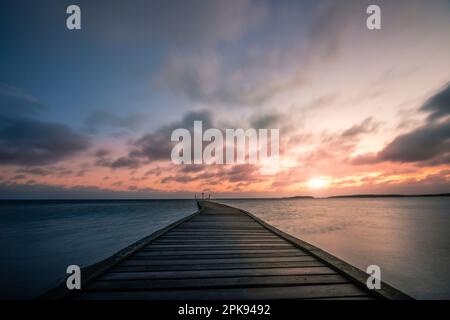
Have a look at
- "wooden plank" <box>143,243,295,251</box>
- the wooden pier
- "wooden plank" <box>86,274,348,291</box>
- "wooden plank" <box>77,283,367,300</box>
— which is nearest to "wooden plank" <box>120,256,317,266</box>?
the wooden pier

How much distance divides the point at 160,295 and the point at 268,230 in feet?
18.4

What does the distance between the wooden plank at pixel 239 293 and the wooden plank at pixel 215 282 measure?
0.29 ft

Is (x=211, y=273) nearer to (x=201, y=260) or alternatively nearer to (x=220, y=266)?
(x=220, y=266)

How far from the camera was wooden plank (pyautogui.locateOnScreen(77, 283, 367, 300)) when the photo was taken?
268 cm

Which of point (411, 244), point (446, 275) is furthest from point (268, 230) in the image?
point (411, 244)

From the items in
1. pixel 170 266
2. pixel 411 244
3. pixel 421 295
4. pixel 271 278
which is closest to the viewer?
pixel 271 278

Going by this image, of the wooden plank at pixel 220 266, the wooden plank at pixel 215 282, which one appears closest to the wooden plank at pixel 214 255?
the wooden plank at pixel 220 266

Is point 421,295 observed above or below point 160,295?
below

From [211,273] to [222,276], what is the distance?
0.21 meters

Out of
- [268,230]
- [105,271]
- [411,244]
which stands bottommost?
[411,244]

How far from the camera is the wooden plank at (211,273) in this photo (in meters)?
3.21

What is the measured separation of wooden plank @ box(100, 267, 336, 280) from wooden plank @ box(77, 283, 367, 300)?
409 millimetres
